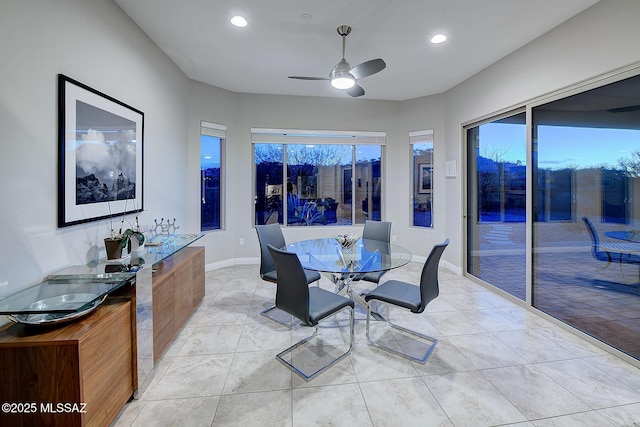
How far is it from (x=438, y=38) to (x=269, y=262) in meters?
3.08

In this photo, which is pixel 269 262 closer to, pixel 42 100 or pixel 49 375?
pixel 49 375

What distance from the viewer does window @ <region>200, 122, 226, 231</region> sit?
4730 millimetres

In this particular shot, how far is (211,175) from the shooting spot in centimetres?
490

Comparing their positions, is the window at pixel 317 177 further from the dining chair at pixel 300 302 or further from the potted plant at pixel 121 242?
the dining chair at pixel 300 302

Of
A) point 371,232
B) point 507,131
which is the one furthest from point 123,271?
point 507,131

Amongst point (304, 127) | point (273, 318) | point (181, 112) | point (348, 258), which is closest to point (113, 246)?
point (273, 318)

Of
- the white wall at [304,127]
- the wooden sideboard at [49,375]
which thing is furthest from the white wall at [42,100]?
the white wall at [304,127]

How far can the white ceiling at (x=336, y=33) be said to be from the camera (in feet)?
8.75

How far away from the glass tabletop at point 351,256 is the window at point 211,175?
209 centimetres

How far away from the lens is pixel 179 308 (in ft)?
9.05

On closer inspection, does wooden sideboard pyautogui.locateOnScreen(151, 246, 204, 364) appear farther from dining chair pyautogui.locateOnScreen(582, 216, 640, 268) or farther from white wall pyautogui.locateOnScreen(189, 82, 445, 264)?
dining chair pyautogui.locateOnScreen(582, 216, 640, 268)

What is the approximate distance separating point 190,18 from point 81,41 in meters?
1.03

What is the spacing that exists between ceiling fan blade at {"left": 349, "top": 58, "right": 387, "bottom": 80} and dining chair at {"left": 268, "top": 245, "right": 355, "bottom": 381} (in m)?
1.97

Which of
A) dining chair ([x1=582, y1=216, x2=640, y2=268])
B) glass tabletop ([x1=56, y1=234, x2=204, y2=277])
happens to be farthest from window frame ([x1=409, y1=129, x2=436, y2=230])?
glass tabletop ([x1=56, y1=234, x2=204, y2=277])
